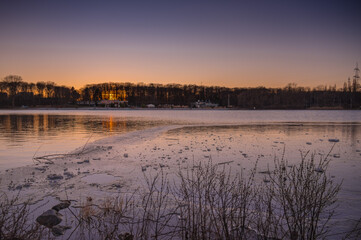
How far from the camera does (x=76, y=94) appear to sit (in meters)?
Answer: 169

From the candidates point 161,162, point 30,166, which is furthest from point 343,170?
point 30,166

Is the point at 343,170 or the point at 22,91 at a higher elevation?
the point at 22,91

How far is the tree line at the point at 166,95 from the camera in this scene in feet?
473

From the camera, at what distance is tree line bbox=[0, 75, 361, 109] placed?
14412 centimetres

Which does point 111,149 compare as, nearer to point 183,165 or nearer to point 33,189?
point 183,165

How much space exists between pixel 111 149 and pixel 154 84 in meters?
172

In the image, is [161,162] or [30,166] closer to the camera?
[30,166]

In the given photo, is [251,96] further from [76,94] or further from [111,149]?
[111,149]

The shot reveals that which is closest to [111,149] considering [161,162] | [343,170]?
[161,162]

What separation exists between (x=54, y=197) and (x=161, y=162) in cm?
428

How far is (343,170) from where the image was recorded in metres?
8.55

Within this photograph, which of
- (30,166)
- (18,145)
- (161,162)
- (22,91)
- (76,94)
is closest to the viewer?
(30,166)

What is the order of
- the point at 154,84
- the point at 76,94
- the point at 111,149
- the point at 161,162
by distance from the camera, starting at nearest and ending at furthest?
the point at 161,162 → the point at 111,149 → the point at 76,94 → the point at 154,84

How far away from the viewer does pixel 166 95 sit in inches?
7101
